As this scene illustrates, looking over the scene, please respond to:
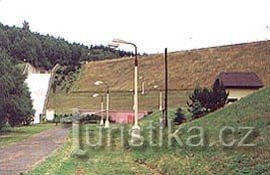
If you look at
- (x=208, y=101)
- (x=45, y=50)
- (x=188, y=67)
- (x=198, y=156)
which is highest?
(x=45, y=50)

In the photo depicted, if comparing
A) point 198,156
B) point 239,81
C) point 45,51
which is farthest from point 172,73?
point 198,156

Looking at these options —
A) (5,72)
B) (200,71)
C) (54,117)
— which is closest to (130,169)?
(5,72)

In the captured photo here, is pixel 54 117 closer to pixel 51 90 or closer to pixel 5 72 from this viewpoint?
pixel 51 90

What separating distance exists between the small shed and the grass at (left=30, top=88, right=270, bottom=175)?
84.4ft

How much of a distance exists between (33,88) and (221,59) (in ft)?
105

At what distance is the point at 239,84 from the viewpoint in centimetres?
5122

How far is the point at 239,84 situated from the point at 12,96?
19.6 metres

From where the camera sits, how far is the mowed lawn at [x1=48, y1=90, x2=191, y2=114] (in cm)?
7643

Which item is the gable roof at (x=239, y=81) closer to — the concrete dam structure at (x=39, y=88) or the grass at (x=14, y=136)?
the grass at (x=14, y=136)

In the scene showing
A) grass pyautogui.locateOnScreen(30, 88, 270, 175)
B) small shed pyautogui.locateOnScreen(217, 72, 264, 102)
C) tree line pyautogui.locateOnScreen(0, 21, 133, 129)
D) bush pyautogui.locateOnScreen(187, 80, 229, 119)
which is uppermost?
tree line pyautogui.locateOnScreen(0, 21, 133, 129)

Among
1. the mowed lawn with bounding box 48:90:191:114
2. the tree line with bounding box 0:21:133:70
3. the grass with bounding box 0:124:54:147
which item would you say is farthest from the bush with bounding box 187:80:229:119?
the tree line with bounding box 0:21:133:70

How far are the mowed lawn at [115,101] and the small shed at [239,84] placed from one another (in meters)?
16.8

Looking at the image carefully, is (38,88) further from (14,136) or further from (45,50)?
(14,136)

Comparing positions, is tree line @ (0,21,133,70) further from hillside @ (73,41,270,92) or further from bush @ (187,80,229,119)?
bush @ (187,80,229,119)
